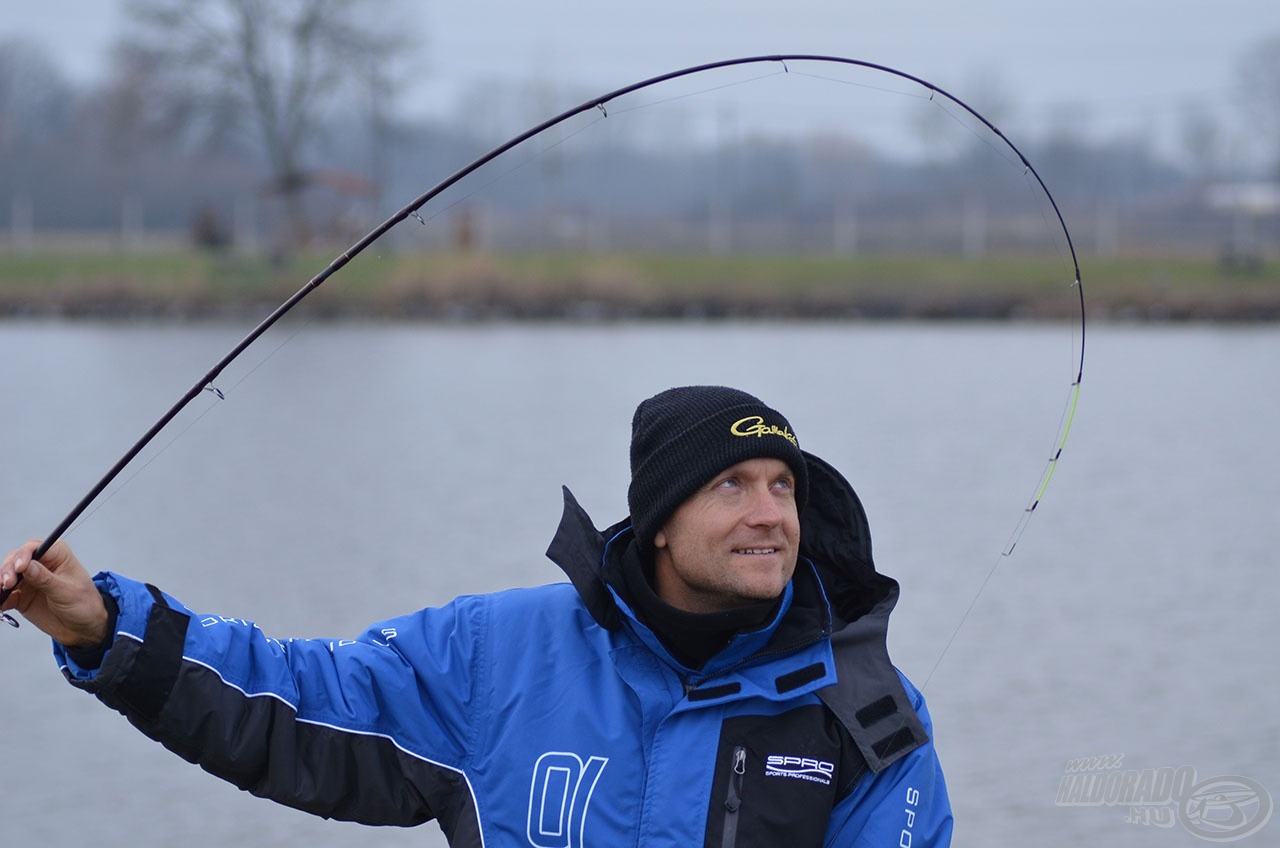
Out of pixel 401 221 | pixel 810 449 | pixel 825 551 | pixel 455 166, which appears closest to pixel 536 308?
pixel 455 166

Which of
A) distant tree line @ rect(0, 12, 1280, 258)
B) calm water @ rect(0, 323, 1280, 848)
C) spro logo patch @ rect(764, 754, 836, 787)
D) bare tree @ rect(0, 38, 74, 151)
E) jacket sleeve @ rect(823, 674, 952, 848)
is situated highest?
bare tree @ rect(0, 38, 74, 151)

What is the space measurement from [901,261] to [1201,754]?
26247 millimetres

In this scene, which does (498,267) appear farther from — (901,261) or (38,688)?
(38,688)

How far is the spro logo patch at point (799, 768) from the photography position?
235 cm

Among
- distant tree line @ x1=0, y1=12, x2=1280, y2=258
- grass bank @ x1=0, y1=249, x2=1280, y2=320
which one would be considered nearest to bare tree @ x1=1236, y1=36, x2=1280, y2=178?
distant tree line @ x1=0, y1=12, x2=1280, y2=258

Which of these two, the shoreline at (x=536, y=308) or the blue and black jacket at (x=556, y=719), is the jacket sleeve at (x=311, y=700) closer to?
the blue and black jacket at (x=556, y=719)

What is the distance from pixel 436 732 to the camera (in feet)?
8.07

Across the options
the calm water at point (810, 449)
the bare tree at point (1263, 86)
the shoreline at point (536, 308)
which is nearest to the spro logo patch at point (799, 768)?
the calm water at point (810, 449)

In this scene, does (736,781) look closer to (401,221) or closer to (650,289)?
(401,221)

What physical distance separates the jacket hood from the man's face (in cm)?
9

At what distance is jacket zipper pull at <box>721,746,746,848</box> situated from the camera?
2318mm

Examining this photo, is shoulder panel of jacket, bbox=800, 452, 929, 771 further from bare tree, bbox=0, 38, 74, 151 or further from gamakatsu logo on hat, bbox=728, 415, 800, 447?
bare tree, bbox=0, 38, 74, 151

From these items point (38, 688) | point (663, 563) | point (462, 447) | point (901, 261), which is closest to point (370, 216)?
point (901, 261)

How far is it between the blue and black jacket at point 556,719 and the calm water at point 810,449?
6.18ft
